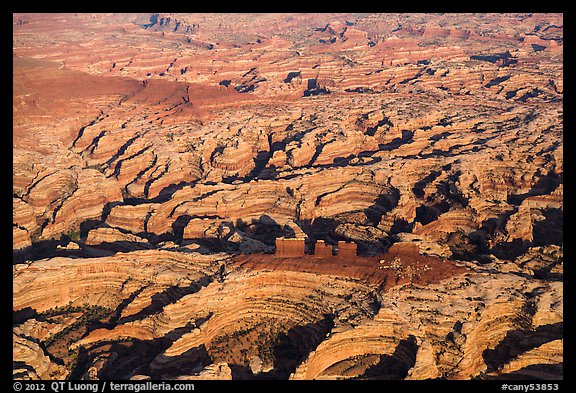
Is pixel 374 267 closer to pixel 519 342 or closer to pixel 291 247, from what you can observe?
pixel 291 247

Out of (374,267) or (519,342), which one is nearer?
(519,342)

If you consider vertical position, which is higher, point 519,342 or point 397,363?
point 519,342

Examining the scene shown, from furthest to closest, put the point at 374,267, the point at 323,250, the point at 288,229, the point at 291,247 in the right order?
1. the point at 288,229
2. the point at 291,247
3. the point at 323,250
4. the point at 374,267

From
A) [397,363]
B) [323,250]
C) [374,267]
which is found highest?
[323,250]

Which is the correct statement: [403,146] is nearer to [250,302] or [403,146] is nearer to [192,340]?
[250,302]

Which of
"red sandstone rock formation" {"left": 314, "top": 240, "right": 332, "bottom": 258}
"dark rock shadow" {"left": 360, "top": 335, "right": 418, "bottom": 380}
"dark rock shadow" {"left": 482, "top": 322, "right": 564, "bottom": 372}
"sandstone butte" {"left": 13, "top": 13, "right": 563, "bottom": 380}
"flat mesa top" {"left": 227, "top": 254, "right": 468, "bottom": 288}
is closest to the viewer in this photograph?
"dark rock shadow" {"left": 360, "top": 335, "right": 418, "bottom": 380}

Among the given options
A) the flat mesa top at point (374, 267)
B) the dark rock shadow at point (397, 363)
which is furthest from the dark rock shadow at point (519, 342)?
the flat mesa top at point (374, 267)

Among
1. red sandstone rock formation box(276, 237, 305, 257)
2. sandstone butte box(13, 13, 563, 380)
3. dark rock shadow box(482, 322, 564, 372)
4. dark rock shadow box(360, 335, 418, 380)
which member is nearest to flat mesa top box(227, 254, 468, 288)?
sandstone butte box(13, 13, 563, 380)

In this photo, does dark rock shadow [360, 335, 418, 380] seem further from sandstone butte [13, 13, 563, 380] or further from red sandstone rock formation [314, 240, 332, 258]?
red sandstone rock formation [314, 240, 332, 258]

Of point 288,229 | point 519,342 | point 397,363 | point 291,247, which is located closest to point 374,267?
point 291,247
